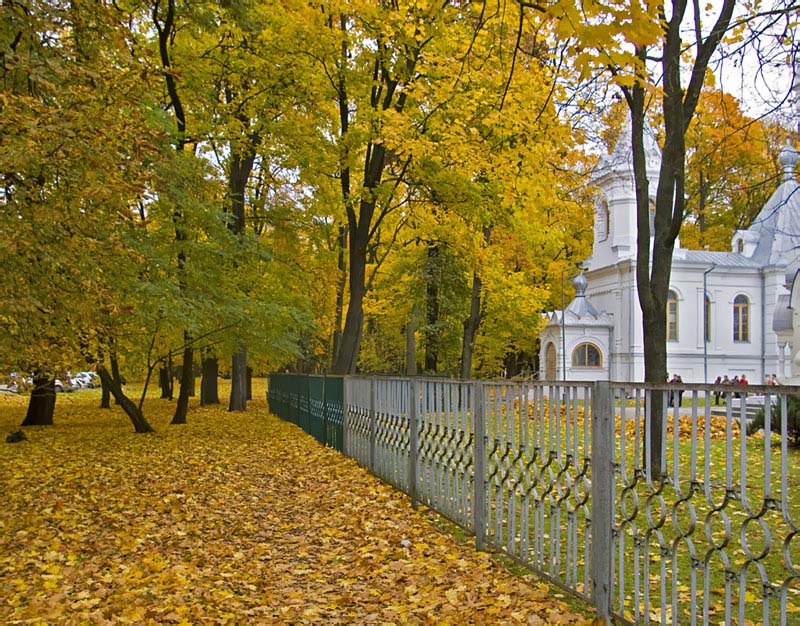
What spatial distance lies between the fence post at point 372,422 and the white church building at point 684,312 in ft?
78.9

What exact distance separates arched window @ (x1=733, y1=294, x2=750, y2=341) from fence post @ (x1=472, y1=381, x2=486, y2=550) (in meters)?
33.4

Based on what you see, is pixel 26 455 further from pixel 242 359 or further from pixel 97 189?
pixel 242 359

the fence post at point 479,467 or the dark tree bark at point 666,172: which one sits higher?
the dark tree bark at point 666,172

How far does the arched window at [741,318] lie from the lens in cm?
3694

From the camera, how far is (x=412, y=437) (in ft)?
30.5

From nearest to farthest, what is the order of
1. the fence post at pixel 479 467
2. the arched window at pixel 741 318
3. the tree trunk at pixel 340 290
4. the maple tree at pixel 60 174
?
the fence post at pixel 479 467 → the maple tree at pixel 60 174 → the tree trunk at pixel 340 290 → the arched window at pixel 741 318

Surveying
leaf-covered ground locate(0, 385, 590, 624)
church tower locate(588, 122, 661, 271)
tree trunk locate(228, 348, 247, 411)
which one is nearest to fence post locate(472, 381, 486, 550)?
leaf-covered ground locate(0, 385, 590, 624)

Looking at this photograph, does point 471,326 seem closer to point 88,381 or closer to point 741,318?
point 741,318

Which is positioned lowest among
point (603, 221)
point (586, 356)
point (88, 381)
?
point (88, 381)

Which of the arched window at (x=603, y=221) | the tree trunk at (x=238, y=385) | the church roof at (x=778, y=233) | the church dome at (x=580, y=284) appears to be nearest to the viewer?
the tree trunk at (x=238, y=385)

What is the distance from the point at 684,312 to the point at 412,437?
98.8 feet

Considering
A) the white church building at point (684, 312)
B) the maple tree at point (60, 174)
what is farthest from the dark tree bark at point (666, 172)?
the white church building at point (684, 312)

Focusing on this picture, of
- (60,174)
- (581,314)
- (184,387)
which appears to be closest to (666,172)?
(60,174)

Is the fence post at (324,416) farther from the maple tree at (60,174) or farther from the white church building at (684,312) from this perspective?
the white church building at (684,312)
